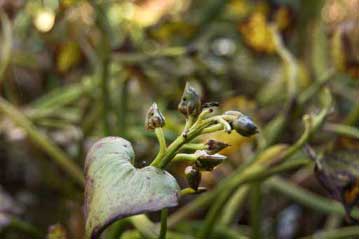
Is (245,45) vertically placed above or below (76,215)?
above

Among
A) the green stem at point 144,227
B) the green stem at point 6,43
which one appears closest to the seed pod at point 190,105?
the green stem at point 144,227

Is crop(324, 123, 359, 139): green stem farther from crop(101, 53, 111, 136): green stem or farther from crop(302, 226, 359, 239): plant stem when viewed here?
crop(101, 53, 111, 136): green stem

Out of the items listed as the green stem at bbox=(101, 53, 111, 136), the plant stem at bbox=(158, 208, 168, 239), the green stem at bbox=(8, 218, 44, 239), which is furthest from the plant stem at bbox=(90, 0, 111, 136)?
the plant stem at bbox=(158, 208, 168, 239)

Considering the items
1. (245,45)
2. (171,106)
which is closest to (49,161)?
(171,106)

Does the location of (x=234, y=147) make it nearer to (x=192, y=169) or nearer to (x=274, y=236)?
(x=274, y=236)

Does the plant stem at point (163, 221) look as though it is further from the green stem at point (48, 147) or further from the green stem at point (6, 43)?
the green stem at point (6, 43)
